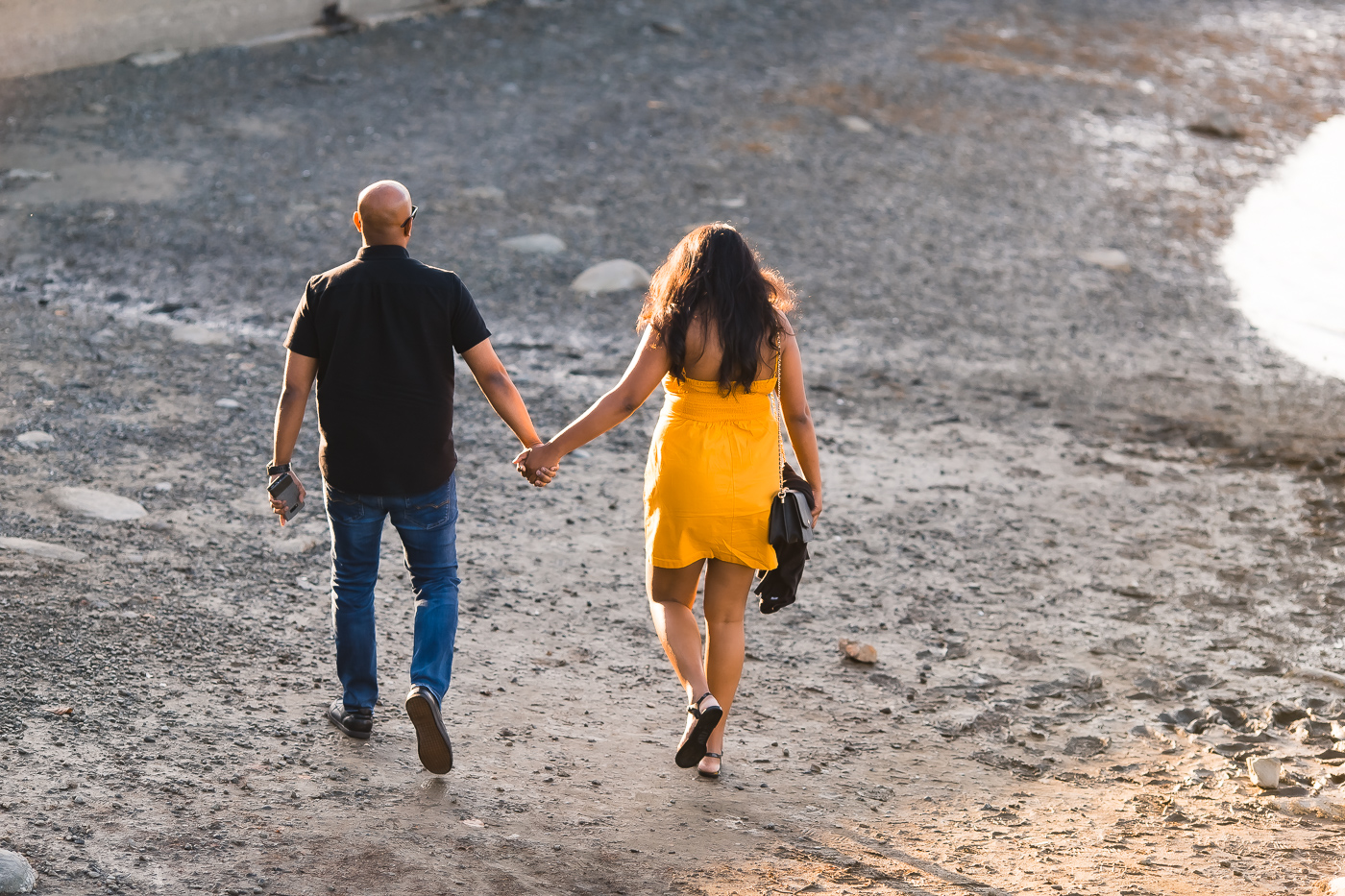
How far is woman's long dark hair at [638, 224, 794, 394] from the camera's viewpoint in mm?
3383

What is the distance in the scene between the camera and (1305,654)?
4762 millimetres

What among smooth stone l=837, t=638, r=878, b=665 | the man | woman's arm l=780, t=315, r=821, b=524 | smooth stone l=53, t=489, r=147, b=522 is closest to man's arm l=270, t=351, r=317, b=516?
the man

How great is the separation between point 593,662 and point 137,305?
445 cm

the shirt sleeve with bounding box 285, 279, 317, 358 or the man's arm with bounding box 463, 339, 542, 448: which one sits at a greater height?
the shirt sleeve with bounding box 285, 279, 317, 358

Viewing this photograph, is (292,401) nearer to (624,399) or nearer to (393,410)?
(393,410)

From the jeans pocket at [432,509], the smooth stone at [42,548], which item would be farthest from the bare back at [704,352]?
the smooth stone at [42,548]

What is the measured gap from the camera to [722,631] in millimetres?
3652

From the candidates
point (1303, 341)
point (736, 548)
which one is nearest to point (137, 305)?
point (736, 548)

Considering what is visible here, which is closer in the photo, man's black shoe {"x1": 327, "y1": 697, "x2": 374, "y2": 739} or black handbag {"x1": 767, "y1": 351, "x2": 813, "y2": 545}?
black handbag {"x1": 767, "y1": 351, "x2": 813, "y2": 545}

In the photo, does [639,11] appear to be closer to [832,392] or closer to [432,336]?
[832,392]

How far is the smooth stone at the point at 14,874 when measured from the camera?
266cm

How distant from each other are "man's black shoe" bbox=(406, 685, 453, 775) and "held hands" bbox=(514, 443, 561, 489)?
2.27 ft

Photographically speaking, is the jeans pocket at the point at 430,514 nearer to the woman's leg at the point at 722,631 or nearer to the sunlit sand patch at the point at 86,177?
the woman's leg at the point at 722,631

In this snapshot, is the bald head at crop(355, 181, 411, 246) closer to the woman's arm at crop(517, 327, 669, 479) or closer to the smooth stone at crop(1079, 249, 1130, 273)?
the woman's arm at crop(517, 327, 669, 479)
